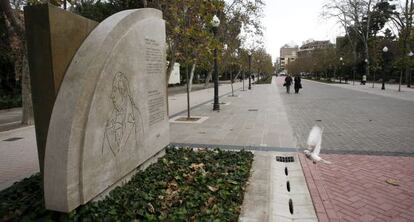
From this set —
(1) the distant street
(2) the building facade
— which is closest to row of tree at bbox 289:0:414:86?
(1) the distant street

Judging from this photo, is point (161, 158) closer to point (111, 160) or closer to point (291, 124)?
point (111, 160)

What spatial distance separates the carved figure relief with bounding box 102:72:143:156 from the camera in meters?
3.93

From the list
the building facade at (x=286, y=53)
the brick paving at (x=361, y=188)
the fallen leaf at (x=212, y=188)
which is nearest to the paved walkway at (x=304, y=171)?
the brick paving at (x=361, y=188)

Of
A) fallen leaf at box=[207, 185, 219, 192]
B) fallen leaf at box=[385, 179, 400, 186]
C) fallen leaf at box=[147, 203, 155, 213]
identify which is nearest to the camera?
fallen leaf at box=[147, 203, 155, 213]

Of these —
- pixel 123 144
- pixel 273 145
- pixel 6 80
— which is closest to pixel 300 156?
pixel 273 145

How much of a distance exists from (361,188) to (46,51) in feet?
15.4

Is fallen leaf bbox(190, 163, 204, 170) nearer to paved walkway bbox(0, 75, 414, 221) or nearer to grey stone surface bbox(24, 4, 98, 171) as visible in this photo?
paved walkway bbox(0, 75, 414, 221)

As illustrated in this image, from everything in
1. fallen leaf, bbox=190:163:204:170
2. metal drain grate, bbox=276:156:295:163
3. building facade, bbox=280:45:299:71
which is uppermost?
building facade, bbox=280:45:299:71

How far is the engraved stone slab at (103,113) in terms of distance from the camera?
10.7 feet

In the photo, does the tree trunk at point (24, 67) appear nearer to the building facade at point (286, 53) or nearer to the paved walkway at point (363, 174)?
the paved walkway at point (363, 174)

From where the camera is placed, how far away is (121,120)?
4.18m

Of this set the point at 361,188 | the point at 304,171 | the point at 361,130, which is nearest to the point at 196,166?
the point at 304,171

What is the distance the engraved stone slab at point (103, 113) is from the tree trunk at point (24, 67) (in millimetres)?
6860

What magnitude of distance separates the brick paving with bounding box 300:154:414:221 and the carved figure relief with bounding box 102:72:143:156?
2.78m
